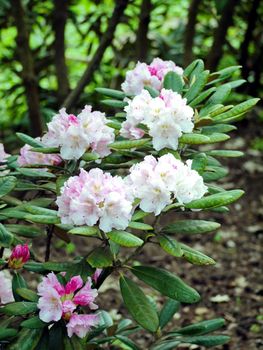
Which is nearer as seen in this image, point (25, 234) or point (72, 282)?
point (72, 282)

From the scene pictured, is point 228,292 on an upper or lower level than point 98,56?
lower

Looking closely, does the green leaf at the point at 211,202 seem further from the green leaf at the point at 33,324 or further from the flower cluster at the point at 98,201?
the green leaf at the point at 33,324

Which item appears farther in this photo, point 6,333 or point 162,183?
point 6,333

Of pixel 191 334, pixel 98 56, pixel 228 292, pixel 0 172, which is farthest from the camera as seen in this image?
pixel 228 292

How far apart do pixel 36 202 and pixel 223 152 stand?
49 cm

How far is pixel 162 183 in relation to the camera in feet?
4.95

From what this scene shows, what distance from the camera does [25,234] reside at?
184 centimetres

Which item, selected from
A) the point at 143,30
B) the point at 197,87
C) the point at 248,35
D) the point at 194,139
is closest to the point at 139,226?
the point at 194,139

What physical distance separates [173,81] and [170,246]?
19.7 inches

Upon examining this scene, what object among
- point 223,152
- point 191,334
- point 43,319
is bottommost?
point 191,334

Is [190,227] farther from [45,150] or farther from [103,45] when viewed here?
[103,45]

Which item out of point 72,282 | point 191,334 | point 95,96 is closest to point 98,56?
point 95,96

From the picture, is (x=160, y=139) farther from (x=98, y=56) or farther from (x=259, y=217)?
Answer: (x=259, y=217)

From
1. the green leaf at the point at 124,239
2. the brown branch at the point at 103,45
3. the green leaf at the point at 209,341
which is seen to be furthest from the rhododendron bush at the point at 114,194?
the brown branch at the point at 103,45
